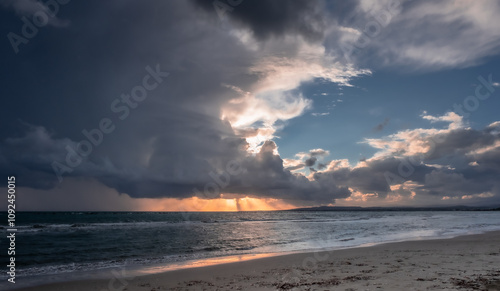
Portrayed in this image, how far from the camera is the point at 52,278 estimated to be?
16.9 meters

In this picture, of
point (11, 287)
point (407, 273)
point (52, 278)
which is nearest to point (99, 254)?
point (52, 278)

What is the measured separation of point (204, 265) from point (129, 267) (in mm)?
5104

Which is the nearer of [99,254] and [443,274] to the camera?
[443,274]

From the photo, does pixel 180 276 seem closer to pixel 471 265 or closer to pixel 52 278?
pixel 52 278

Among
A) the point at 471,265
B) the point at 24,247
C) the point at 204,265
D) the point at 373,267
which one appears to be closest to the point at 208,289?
the point at 204,265

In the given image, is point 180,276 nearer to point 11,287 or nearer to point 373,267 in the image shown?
point 11,287

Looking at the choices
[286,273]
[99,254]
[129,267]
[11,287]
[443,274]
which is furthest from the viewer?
[99,254]

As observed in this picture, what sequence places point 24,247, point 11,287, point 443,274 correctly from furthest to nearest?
1. point 24,247
2. point 11,287
3. point 443,274

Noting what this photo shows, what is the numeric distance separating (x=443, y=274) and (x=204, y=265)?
14.1 m

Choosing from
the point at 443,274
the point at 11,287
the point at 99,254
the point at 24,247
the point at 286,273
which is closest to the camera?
the point at 443,274

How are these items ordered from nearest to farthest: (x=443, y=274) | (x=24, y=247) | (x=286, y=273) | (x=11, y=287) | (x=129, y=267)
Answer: (x=443, y=274), (x=11, y=287), (x=286, y=273), (x=129, y=267), (x=24, y=247)

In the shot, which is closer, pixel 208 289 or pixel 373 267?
pixel 208 289

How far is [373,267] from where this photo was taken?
16.2 m

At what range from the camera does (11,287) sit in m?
14.9
